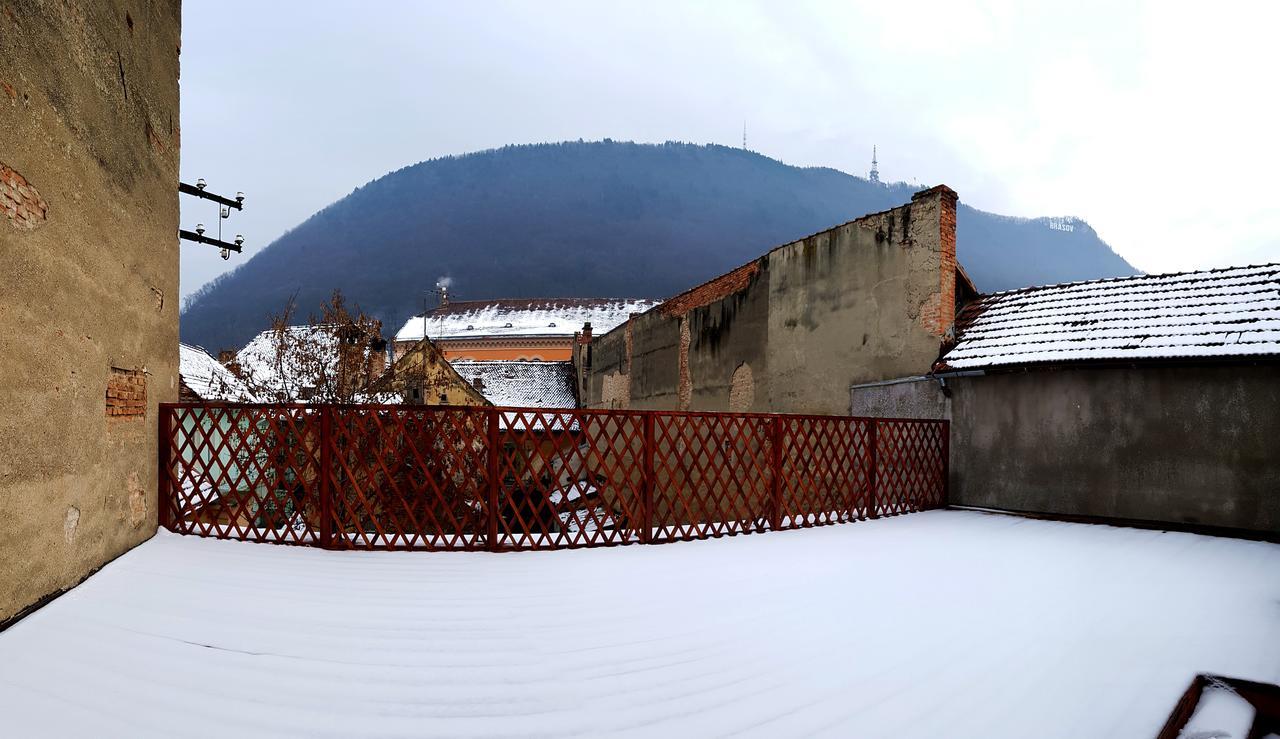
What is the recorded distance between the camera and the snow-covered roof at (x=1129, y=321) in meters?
5.04

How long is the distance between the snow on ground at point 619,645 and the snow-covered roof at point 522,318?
31.4 metres

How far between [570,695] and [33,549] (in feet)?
7.61

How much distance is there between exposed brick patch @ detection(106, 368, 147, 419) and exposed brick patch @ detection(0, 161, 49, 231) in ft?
3.19

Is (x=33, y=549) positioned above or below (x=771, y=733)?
above

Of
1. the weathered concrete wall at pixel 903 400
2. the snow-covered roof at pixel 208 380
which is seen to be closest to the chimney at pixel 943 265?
the weathered concrete wall at pixel 903 400

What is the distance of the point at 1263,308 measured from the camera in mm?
5113

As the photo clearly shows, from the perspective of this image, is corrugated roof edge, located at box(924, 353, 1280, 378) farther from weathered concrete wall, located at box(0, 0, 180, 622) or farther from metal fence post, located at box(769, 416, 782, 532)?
weathered concrete wall, located at box(0, 0, 180, 622)

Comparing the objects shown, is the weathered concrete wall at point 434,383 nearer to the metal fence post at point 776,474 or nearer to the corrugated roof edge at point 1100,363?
the metal fence post at point 776,474

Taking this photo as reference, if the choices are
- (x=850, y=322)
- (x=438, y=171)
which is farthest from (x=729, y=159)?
(x=850, y=322)

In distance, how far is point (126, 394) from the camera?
3416 mm

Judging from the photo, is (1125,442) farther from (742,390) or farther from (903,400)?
(742,390)

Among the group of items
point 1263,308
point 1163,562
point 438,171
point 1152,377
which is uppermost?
point 438,171

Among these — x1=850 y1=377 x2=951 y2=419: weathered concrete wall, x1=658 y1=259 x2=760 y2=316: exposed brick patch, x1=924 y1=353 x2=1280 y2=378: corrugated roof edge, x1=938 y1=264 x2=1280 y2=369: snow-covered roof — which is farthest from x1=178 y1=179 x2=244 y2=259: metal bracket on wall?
x1=938 y1=264 x2=1280 y2=369: snow-covered roof

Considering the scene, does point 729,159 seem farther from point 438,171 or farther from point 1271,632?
point 1271,632
